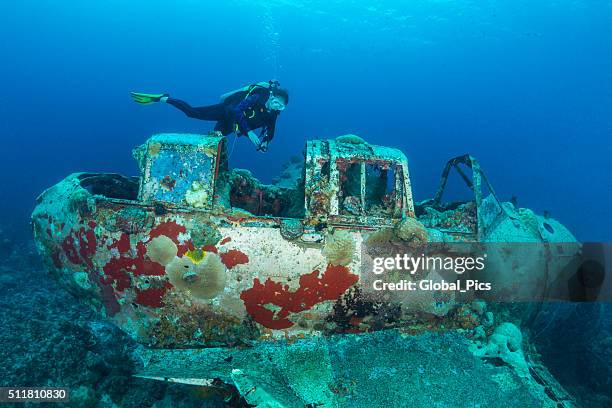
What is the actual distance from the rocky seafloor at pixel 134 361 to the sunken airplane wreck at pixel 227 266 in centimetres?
42

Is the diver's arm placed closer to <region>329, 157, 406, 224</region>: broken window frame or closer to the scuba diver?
the scuba diver

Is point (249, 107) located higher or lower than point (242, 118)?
higher

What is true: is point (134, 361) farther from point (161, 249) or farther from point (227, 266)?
point (227, 266)

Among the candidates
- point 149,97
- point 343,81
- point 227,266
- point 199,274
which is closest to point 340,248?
point 227,266

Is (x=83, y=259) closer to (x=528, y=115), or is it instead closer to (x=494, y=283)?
(x=494, y=283)

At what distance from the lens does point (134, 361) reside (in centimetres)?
489

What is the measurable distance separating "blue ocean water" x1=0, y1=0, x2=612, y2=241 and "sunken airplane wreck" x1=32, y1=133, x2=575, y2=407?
1238 centimetres

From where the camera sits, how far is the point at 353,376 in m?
3.55

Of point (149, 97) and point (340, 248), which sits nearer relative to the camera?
point (340, 248)

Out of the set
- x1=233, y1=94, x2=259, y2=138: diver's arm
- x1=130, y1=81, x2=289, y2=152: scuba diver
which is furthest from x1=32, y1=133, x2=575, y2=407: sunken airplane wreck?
x1=130, y1=81, x2=289, y2=152: scuba diver

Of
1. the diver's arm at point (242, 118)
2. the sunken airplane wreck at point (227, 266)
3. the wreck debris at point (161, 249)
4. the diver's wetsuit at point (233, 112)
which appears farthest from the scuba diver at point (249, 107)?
the wreck debris at point (161, 249)

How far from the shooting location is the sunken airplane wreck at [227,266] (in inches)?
143

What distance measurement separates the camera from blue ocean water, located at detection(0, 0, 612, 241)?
110 ft

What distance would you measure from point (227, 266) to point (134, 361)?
8.63 feet
